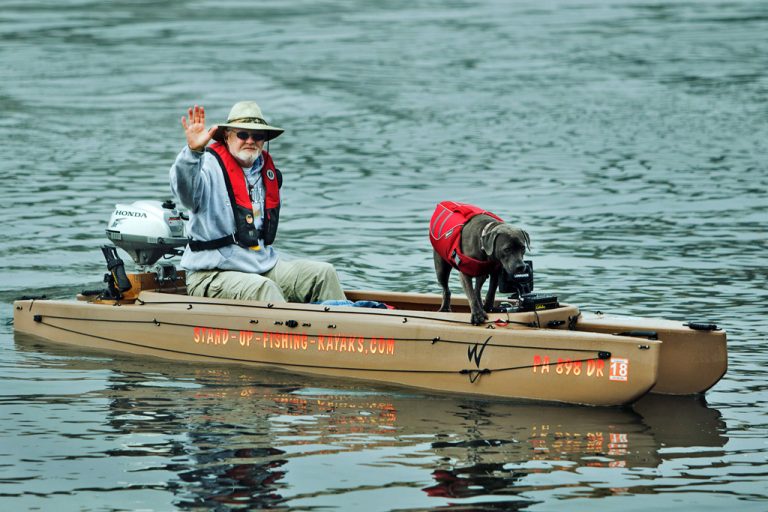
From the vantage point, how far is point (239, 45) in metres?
28.9

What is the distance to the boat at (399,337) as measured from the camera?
8.00m

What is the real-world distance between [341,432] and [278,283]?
1.95m

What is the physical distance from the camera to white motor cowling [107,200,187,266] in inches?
380

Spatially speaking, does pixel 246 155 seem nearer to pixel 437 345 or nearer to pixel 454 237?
pixel 454 237

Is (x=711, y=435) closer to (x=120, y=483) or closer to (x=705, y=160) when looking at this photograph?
(x=120, y=483)

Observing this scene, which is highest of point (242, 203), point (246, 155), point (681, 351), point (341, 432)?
point (246, 155)

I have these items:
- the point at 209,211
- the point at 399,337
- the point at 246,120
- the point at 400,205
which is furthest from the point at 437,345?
the point at 400,205

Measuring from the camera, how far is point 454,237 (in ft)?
27.1

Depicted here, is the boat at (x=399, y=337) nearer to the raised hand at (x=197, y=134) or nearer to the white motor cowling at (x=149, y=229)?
the white motor cowling at (x=149, y=229)

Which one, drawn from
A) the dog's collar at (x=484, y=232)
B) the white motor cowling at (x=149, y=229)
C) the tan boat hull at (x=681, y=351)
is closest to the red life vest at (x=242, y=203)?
the white motor cowling at (x=149, y=229)

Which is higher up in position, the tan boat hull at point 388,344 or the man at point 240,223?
the man at point 240,223

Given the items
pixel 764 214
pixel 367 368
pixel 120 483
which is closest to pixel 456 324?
pixel 367 368

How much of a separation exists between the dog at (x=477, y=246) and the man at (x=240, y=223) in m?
1.24

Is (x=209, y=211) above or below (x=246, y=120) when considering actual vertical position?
below
